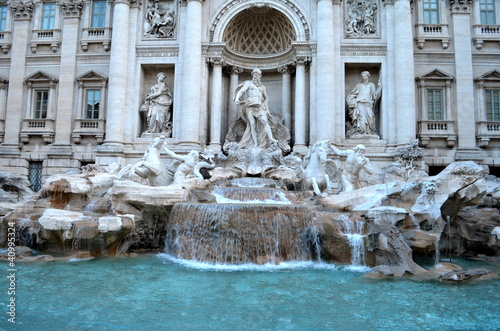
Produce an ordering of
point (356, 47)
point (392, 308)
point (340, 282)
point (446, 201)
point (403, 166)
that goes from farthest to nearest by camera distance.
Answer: point (356, 47)
point (403, 166)
point (446, 201)
point (340, 282)
point (392, 308)

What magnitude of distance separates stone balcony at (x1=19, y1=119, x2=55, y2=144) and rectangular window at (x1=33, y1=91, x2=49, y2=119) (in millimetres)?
460

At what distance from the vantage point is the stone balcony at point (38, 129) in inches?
724

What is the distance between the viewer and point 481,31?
17672mm

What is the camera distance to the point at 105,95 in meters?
18.4

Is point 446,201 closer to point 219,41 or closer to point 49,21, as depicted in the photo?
point 219,41

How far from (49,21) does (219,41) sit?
908 centimetres

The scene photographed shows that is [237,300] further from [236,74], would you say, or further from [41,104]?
[41,104]

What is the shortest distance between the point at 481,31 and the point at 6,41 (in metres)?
23.0

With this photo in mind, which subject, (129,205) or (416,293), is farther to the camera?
(129,205)

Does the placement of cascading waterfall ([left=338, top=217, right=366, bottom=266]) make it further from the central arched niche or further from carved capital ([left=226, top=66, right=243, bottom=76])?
carved capital ([left=226, top=66, right=243, bottom=76])

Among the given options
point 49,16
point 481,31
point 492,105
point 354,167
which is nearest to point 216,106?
point 354,167

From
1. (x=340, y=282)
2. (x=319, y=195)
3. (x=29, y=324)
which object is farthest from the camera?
(x=319, y=195)

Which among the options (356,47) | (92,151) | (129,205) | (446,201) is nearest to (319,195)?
(446,201)

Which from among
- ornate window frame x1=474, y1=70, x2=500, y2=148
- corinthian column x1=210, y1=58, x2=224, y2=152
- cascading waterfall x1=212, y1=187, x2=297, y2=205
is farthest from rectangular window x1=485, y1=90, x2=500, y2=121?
corinthian column x1=210, y1=58, x2=224, y2=152
